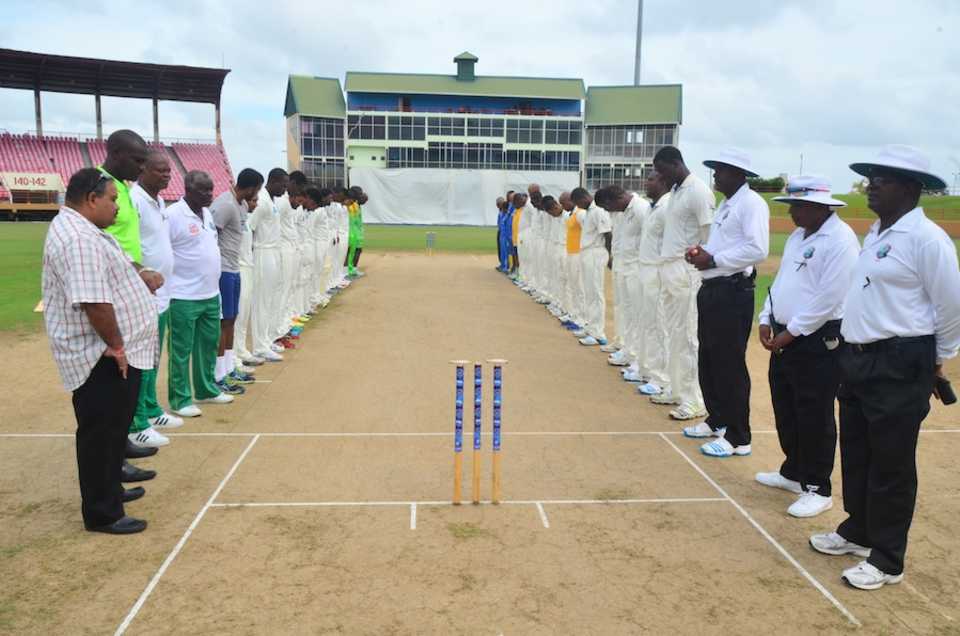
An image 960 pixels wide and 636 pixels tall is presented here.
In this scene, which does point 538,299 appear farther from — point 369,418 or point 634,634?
point 634,634

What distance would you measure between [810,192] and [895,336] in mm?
1373

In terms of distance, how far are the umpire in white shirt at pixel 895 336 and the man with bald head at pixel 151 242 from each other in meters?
4.84

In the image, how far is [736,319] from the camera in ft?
19.5

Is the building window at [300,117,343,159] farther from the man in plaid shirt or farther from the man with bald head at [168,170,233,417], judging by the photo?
the man in plaid shirt

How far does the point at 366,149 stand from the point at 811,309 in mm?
56666

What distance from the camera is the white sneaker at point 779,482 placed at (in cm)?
527

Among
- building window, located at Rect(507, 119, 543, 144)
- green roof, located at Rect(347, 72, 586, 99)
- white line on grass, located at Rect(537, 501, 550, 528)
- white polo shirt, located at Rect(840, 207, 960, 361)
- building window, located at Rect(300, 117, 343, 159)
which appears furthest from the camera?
green roof, located at Rect(347, 72, 586, 99)

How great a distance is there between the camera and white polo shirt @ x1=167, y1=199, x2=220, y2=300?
6539 mm

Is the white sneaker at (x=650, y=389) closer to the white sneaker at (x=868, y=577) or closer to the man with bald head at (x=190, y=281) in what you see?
the white sneaker at (x=868, y=577)

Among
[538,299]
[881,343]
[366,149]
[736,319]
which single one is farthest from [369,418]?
[366,149]

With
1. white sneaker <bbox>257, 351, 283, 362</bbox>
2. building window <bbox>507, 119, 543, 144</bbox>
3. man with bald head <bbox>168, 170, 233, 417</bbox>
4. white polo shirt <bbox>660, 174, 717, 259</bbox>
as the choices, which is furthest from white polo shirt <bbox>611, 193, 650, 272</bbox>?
building window <bbox>507, 119, 543, 144</bbox>

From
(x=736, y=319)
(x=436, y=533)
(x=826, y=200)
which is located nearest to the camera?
(x=436, y=533)

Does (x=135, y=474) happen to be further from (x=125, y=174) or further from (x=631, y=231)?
(x=631, y=231)

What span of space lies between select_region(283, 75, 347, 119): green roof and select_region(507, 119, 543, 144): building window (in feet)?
42.8
